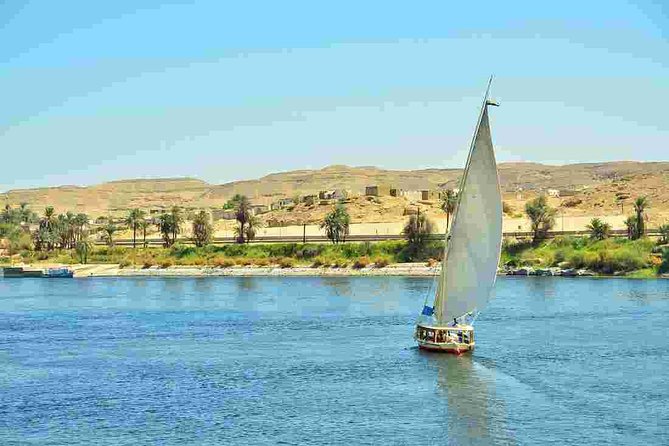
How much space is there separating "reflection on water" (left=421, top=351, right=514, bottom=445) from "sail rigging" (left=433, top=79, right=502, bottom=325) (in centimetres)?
281

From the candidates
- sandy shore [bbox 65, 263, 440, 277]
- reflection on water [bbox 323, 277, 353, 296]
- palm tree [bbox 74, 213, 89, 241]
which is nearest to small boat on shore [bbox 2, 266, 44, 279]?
sandy shore [bbox 65, 263, 440, 277]

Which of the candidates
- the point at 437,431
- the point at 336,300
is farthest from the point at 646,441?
the point at 336,300

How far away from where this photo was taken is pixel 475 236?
166 feet

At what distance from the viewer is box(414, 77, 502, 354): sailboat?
4969 centimetres

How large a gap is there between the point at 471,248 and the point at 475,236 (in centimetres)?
62

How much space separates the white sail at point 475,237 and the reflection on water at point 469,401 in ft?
9.66

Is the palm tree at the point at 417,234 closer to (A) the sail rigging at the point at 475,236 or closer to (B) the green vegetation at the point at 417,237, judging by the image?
(B) the green vegetation at the point at 417,237

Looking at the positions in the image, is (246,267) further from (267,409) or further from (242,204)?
(267,409)

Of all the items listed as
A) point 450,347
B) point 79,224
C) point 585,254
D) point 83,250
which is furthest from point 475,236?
point 79,224

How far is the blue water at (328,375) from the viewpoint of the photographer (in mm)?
36500

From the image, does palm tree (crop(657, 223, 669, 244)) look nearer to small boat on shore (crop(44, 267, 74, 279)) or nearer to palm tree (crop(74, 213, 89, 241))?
small boat on shore (crop(44, 267, 74, 279))

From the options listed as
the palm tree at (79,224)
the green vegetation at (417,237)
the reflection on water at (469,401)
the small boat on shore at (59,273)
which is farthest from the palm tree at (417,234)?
the reflection on water at (469,401)

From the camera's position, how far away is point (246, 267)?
126 metres

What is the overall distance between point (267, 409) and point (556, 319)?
31.4m
